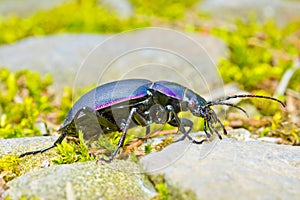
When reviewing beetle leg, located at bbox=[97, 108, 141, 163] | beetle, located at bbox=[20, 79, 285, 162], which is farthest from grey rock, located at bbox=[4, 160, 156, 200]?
beetle, located at bbox=[20, 79, 285, 162]

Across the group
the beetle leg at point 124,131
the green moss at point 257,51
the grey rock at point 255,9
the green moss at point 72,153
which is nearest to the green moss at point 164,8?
the grey rock at point 255,9

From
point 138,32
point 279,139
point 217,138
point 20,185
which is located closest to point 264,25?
point 138,32

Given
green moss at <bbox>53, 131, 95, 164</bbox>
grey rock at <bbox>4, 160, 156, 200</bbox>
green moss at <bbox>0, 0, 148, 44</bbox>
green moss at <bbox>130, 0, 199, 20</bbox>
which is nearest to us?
grey rock at <bbox>4, 160, 156, 200</bbox>

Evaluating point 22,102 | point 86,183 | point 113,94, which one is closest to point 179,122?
point 113,94

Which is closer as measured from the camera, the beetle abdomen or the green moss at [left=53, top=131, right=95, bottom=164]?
the green moss at [left=53, top=131, right=95, bottom=164]

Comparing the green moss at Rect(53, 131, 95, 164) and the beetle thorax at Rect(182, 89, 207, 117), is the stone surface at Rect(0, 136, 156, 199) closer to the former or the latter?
the green moss at Rect(53, 131, 95, 164)

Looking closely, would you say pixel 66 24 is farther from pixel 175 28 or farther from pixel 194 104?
pixel 194 104

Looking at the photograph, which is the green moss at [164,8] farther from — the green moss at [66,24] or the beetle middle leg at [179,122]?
the beetle middle leg at [179,122]
